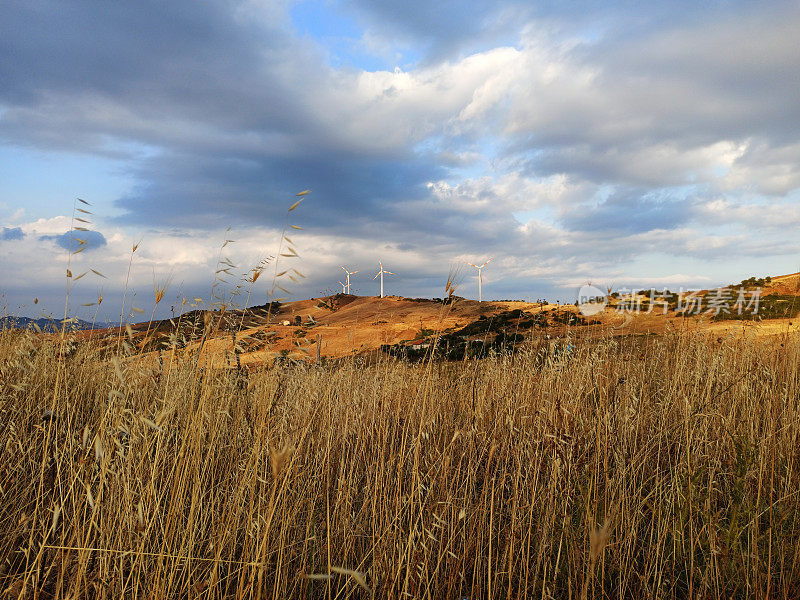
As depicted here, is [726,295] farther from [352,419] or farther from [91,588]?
[91,588]

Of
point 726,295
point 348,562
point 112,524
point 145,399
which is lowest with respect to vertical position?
point 348,562

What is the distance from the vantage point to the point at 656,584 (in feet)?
7.67

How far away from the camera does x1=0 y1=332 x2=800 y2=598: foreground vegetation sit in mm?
2156

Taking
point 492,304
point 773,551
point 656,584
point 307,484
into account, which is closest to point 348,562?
point 307,484

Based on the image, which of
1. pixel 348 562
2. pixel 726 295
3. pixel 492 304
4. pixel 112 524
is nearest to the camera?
pixel 112 524

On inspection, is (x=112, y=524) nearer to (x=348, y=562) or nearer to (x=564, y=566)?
(x=348, y=562)

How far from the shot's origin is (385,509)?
9.52 feet

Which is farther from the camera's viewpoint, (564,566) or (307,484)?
(307,484)

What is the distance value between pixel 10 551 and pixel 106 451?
975 millimetres

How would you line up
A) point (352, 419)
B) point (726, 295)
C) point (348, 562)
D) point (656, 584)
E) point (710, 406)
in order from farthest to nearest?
1. point (726, 295)
2. point (352, 419)
3. point (710, 406)
4. point (348, 562)
5. point (656, 584)

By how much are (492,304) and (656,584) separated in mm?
23044

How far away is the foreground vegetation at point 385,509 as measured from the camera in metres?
2.16

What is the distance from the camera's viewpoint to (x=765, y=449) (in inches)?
128

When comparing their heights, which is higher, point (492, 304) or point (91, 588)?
point (492, 304)
